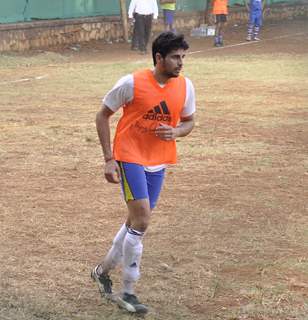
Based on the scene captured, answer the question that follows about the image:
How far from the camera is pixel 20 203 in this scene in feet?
23.9

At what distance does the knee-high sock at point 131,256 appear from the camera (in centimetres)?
480

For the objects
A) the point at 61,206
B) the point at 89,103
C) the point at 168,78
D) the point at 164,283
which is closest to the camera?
the point at 168,78

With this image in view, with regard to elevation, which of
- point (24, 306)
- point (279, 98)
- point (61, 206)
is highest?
point (24, 306)

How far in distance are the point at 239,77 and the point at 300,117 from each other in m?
4.44

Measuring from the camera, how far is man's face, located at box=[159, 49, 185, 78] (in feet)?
15.4

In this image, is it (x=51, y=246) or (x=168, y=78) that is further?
(x=51, y=246)

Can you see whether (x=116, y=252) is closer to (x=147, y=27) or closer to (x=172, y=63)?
(x=172, y=63)

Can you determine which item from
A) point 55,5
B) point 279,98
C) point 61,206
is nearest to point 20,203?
point 61,206

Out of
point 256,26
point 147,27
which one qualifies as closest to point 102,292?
point 147,27

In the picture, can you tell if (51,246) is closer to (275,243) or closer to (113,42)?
(275,243)

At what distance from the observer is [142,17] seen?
21266 mm

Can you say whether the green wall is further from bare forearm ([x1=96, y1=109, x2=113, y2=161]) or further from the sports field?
bare forearm ([x1=96, y1=109, x2=113, y2=161])

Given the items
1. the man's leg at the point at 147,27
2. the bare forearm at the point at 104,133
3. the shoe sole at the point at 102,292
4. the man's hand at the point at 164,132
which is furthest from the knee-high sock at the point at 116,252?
the man's leg at the point at 147,27

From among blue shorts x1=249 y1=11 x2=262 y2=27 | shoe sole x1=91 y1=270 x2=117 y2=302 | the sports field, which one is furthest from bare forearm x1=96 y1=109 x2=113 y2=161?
blue shorts x1=249 y1=11 x2=262 y2=27
